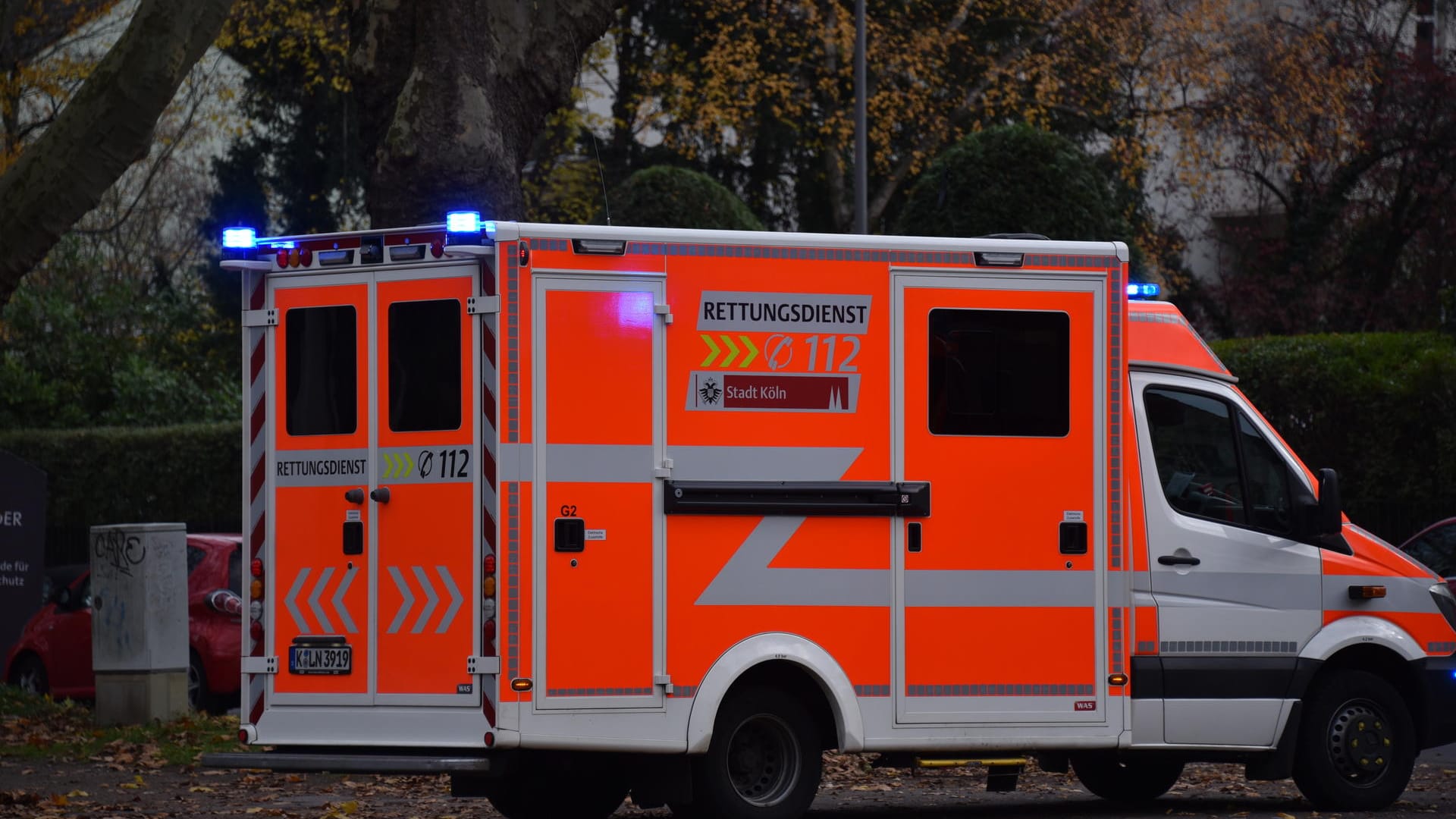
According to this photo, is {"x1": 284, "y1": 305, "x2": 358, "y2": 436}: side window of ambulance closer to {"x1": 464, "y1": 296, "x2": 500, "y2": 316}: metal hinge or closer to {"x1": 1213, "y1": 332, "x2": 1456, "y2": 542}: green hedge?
{"x1": 464, "y1": 296, "x2": 500, "y2": 316}: metal hinge

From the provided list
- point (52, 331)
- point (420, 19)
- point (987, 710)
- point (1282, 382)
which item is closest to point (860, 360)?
point (987, 710)

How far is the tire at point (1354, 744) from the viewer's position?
9734 millimetres

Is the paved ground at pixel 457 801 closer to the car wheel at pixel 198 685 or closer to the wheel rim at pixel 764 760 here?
the wheel rim at pixel 764 760

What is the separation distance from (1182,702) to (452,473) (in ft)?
12.2

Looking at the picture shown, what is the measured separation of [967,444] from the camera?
8875 millimetres

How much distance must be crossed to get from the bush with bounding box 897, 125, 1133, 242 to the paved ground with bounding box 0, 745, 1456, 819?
8.05 metres

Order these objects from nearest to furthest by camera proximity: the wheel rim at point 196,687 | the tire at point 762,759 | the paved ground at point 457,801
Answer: the tire at point 762,759 < the paved ground at point 457,801 < the wheel rim at point 196,687

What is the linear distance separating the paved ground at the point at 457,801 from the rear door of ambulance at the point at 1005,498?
1379mm

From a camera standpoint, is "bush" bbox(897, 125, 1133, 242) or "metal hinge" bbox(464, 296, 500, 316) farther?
"bush" bbox(897, 125, 1133, 242)

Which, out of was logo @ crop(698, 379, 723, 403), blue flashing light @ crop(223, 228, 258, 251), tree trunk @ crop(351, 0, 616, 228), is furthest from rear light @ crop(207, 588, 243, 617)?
was logo @ crop(698, 379, 723, 403)

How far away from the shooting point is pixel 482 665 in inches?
318

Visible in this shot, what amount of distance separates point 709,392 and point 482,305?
1079mm

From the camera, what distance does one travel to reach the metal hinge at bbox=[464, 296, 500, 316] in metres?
8.16

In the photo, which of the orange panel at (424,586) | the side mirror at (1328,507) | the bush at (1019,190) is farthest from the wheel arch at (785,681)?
the bush at (1019,190)
